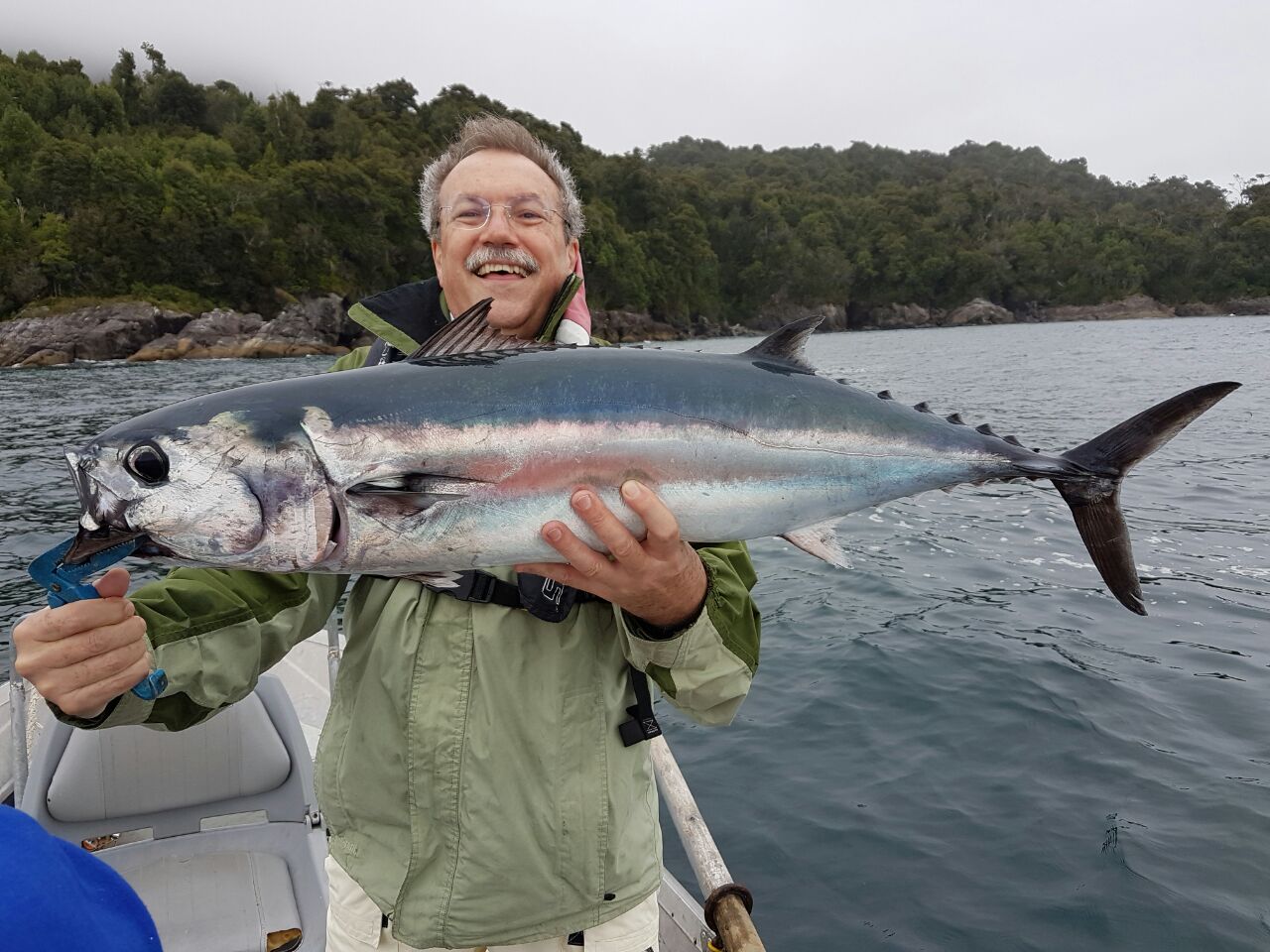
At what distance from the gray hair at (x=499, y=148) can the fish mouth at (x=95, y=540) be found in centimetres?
173

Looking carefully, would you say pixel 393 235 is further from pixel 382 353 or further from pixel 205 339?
pixel 382 353

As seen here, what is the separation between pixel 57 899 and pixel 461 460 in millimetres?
1302

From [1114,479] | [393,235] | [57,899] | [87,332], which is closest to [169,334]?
[87,332]

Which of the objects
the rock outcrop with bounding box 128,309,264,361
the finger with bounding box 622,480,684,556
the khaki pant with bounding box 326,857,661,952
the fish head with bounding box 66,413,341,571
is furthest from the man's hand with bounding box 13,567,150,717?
the rock outcrop with bounding box 128,309,264,361

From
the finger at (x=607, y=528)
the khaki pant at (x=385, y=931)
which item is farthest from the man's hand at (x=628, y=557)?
the khaki pant at (x=385, y=931)

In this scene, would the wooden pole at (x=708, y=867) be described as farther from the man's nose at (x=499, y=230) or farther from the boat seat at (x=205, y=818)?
the man's nose at (x=499, y=230)

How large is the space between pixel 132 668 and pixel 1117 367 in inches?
1809

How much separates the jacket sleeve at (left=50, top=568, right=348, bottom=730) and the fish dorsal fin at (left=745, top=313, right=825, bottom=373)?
1817mm

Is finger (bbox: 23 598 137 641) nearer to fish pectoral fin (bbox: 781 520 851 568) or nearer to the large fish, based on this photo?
the large fish

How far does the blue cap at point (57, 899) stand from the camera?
3.69 ft

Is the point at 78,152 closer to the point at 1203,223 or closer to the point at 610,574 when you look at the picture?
the point at 610,574

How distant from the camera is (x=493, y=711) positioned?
2295 mm

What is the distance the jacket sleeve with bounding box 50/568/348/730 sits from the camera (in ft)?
7.16

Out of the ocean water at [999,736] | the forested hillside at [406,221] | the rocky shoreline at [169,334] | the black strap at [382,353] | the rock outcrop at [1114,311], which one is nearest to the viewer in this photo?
the black strap at [382,353]
